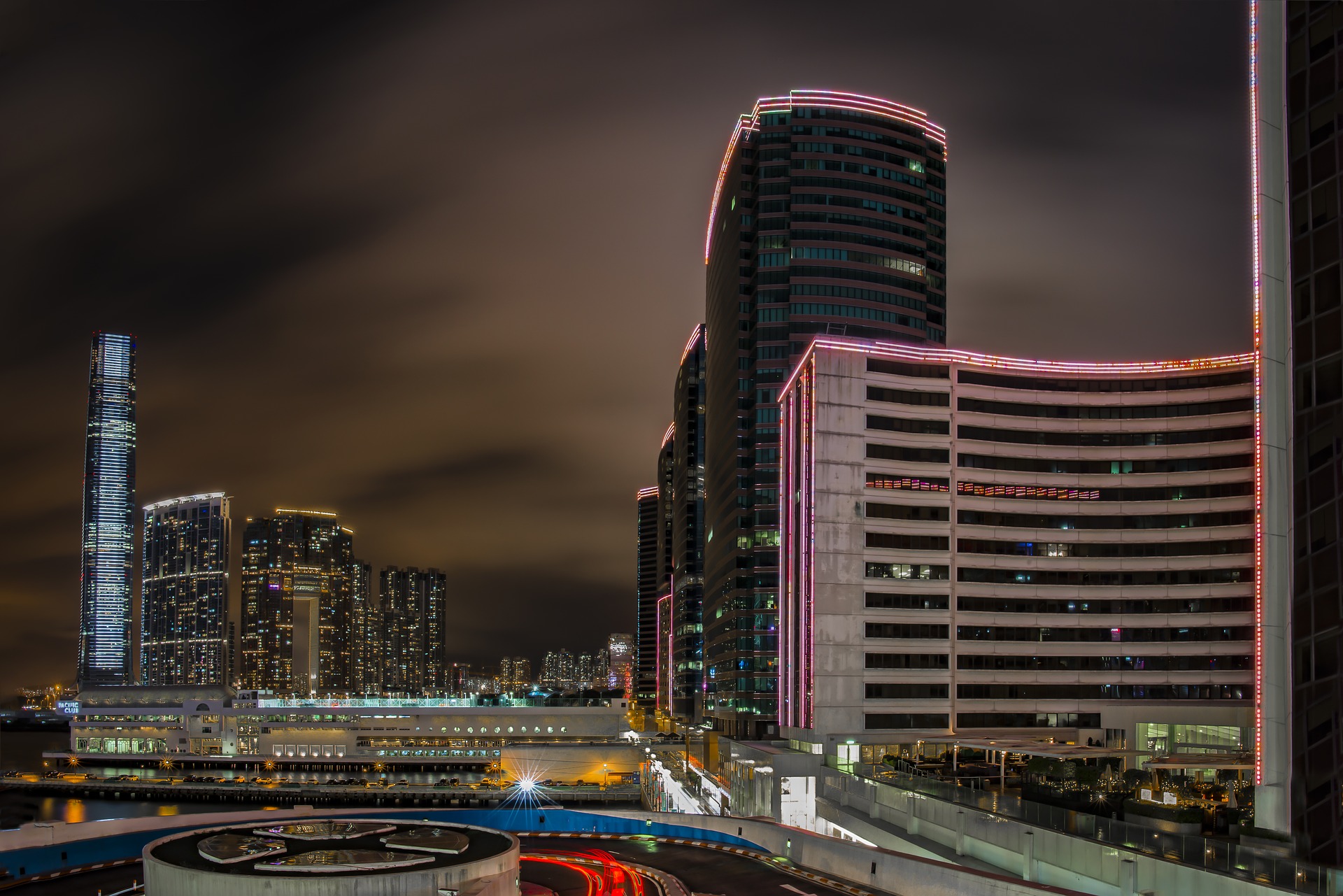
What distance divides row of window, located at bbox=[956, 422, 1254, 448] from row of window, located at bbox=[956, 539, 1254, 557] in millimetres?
10515

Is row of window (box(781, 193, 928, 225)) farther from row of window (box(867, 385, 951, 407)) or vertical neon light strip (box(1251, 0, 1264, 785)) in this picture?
vertical neon light strip (box(1251, 0, 1264, 785))

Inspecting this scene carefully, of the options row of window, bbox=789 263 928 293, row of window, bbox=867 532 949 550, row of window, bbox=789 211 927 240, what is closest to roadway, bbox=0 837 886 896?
row of window, bbox=867 532 949 550

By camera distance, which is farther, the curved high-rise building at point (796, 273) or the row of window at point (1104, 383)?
the curved high-rise building at point (796, 273)

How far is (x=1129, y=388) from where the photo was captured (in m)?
124

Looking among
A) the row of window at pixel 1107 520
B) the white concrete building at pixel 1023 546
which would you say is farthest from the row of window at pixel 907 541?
the row of window at pixel 1107 520

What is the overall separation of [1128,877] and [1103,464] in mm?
89280

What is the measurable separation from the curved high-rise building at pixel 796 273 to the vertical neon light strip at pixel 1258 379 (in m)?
112

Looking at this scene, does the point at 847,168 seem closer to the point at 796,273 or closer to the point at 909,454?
the point at 796,273

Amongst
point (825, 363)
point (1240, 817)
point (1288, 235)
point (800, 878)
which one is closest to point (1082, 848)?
point (800, 878)

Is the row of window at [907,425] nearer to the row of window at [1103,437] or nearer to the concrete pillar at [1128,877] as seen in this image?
the row of window at [1103,437]

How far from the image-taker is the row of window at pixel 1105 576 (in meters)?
120

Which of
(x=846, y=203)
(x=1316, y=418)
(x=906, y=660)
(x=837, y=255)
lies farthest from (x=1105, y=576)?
(x=1316, y=418)

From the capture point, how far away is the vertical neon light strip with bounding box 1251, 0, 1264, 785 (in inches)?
1913

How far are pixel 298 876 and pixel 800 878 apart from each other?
20.4m
